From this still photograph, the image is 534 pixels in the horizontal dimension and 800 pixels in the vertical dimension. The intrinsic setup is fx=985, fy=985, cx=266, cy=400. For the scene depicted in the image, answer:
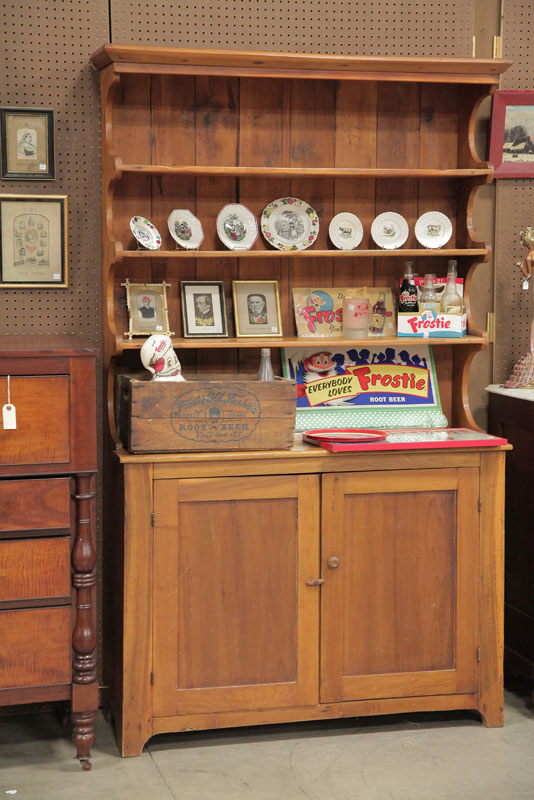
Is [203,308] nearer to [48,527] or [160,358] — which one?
[160,358]

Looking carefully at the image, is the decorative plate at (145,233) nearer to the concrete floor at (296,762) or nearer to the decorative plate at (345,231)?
the decorative plate at (345,231)

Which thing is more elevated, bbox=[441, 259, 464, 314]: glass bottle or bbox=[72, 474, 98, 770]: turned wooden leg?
bbox=[441, 259, 464, 314]: glass bottle

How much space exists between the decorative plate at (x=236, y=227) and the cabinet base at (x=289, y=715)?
62.6 inches

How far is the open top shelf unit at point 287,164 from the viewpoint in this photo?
3.31 m

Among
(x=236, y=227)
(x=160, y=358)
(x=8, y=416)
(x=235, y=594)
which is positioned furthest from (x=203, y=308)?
(x=235, y=594)

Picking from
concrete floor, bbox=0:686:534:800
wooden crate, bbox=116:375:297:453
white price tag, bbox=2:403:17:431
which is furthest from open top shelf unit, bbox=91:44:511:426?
concrete floor, bbox=0:686:534:800

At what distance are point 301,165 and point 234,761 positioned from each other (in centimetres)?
205

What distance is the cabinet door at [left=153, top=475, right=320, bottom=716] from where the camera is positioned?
314 cm

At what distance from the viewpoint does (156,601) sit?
10.3 feet

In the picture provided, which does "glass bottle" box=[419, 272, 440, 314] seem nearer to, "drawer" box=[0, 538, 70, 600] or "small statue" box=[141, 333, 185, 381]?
"small statue" box=[141, 333, 185, 381]

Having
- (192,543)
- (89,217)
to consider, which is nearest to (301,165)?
(89,217)

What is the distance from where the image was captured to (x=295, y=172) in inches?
131

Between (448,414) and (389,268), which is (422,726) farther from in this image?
(389,268)

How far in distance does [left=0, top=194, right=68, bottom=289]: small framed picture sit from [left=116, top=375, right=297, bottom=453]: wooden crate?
52 centimetres
